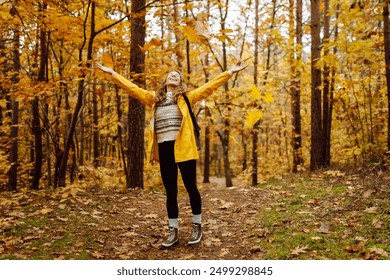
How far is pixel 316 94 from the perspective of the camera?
9.40 m

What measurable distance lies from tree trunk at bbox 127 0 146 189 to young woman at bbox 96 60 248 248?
368cm

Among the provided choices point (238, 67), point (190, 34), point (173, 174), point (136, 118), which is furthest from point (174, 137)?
point (136, 118)

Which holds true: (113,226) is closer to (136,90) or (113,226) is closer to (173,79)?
(136,90)

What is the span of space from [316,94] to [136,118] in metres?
4.94

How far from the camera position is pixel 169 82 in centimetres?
448

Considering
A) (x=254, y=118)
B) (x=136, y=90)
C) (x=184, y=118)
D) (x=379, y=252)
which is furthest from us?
(x=254, y=118)

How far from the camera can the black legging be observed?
173 inches

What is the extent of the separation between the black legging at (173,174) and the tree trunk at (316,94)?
598 centimetres

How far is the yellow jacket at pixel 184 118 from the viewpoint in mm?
4285

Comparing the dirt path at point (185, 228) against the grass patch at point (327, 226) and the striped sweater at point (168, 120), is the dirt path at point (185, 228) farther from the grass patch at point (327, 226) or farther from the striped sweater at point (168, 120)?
the striped sweater at point (168, 120)

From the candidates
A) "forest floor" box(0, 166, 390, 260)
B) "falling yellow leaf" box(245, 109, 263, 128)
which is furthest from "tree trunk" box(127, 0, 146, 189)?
"falling yellow leaf" box(245, 109, 263, 128)

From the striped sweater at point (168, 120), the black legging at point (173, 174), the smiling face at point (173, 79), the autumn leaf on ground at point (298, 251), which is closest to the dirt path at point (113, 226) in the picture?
the autumn leaf on ground at point (298, 251)
